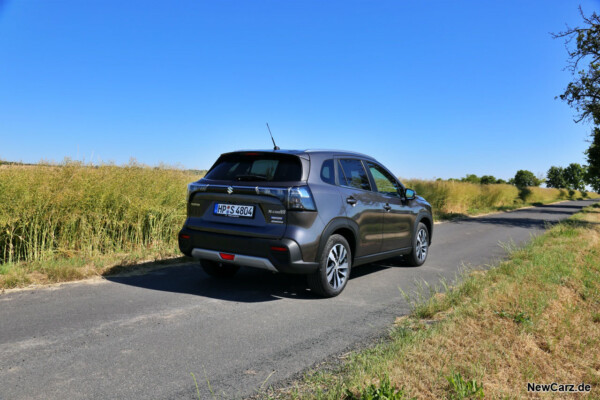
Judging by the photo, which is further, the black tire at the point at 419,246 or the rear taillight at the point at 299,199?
the black tire at the point at 419,246

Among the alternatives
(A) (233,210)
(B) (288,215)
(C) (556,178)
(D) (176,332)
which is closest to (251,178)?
(A) (233,210)

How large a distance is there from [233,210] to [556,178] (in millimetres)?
138407

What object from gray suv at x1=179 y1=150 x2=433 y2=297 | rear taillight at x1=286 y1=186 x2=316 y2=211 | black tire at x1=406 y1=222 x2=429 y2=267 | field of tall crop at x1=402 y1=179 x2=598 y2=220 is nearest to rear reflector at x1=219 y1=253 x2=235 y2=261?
gray suv at x1=179 y1=150 x2=433 y2=297

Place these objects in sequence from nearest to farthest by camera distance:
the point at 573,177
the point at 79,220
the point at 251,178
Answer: the point at 251,178 < the point at 79,220 < the point at 573,177

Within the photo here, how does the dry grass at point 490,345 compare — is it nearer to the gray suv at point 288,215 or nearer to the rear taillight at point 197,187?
the gray suv at point 288,215

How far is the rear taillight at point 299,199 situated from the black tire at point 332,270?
1.89ft

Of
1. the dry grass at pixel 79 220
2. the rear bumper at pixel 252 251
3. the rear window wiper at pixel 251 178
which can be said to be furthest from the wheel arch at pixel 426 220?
the dry grass at pixel 79 220

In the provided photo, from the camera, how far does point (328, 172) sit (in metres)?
5.48

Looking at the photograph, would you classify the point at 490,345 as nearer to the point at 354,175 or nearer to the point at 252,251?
the point at 252,251

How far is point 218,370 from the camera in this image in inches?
124

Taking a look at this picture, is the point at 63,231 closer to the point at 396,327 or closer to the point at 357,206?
the point at 357,206

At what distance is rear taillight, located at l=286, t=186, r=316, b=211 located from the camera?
4.82 meters

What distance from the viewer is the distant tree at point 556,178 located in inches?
4648

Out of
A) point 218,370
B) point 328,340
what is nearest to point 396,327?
point 328,340
